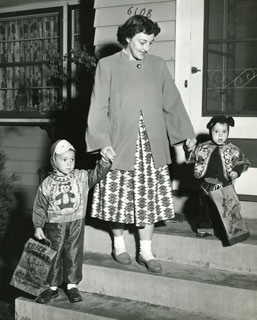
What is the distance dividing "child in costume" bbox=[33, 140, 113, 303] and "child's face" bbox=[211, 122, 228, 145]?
2.73ft

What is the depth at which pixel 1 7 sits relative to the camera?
7.49m

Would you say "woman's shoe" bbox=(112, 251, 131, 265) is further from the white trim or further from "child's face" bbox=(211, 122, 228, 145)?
the white trim

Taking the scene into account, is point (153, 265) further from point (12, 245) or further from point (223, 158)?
point (12, 245)

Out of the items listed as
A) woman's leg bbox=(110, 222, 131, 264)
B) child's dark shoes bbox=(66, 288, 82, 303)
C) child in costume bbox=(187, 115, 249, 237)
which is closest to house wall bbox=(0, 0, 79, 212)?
woman's leg bbox=(110, 222, 131, 264)

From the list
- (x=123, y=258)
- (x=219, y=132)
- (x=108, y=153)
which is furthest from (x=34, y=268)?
(x=219, y=132)

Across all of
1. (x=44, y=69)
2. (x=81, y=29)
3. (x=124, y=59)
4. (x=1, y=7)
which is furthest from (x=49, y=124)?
(x=124, y=59)

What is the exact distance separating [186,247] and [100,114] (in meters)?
1.15

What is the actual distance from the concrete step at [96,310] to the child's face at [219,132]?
1.23 m

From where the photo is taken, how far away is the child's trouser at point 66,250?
3.50 meters

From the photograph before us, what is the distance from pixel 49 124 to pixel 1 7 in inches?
77.9

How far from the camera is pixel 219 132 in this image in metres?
3.76

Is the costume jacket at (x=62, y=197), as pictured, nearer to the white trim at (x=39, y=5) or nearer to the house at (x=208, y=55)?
the house at (x=208, y=55)

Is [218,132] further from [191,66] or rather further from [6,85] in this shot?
[6,85]

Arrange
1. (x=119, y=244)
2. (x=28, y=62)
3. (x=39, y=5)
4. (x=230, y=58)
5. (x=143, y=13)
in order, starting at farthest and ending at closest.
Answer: (x=28, y=62)
(x=39, y=5)
(x=143, y=13)
(x=230, y=58)
(x=119, y=244)
